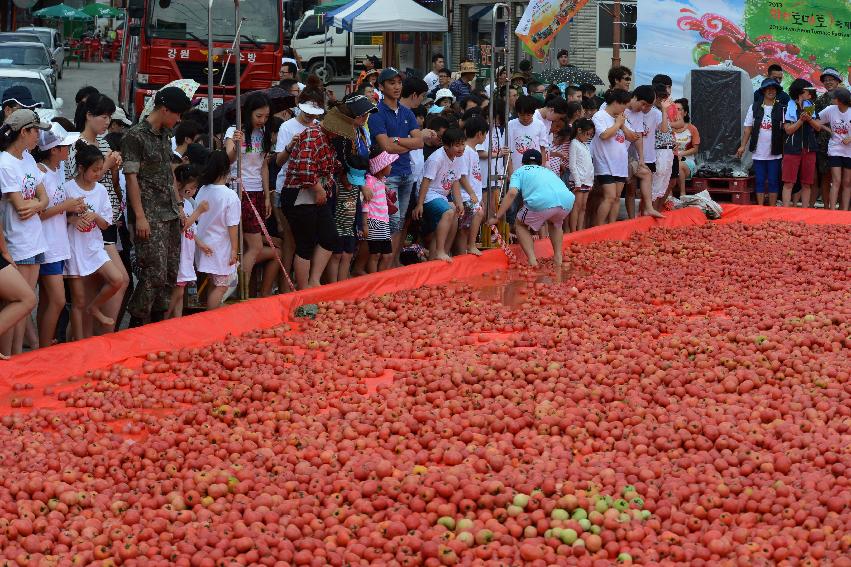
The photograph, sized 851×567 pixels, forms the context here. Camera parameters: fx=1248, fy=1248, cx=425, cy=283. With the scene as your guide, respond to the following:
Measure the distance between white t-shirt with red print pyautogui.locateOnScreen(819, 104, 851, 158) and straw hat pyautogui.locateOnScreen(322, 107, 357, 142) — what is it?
7.75 m

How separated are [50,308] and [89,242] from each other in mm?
523

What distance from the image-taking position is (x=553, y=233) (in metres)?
11.4

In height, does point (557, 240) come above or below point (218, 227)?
below

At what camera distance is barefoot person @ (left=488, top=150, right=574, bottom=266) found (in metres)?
11.0

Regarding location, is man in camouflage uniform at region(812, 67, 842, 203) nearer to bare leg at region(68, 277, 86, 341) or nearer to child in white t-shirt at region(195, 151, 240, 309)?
child in white t-shirt at region(195, 151, 240, 309)

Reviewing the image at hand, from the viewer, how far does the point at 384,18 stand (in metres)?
22.3

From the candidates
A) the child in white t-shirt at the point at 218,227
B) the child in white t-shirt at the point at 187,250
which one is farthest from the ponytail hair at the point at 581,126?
the child in white t-shirt at the point at 187,250

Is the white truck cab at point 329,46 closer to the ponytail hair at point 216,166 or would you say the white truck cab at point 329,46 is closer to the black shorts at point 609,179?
the black shorts at point 609,179

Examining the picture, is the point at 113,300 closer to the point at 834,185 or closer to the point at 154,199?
the point at 154,199

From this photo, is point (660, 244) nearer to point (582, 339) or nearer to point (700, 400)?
point (582, 339)

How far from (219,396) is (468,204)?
16.0ft

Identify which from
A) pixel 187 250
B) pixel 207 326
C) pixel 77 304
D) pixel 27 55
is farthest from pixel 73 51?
pixel 207 326

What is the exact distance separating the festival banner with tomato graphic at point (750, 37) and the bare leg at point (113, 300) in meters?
11.3

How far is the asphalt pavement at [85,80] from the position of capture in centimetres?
3073
